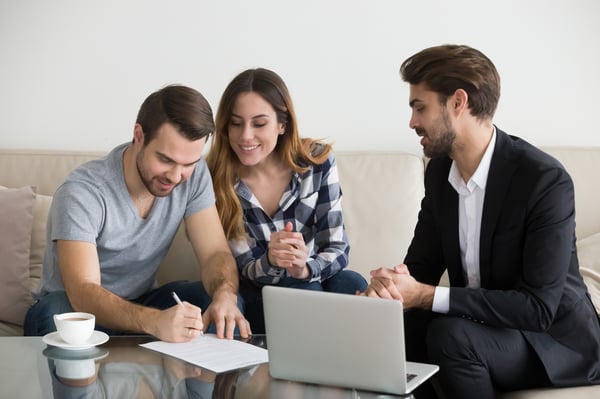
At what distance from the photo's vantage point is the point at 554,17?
3252mm

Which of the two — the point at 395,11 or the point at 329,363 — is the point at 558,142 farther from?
the point at 329,363

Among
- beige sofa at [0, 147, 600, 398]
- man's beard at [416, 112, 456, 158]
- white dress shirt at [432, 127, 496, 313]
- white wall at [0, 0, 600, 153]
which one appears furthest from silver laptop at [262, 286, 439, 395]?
white wall at [0, 0, 600, 153]

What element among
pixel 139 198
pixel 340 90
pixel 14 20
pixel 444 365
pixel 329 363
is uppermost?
pixel 14 20

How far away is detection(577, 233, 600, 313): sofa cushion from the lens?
2756 mm

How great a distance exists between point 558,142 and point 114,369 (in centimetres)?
204

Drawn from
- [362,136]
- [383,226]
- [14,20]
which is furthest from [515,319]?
[14,20]

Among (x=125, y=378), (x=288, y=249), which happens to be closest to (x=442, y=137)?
(x=288, y=249)

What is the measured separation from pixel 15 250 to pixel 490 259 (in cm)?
141

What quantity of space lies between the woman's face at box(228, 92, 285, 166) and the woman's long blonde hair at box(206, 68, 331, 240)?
19mm

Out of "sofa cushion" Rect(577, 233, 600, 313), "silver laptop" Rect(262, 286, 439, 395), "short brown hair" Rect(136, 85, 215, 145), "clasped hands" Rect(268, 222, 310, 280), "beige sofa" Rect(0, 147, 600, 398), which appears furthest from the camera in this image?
"beige sofa" Rect(0, 147, 600, 398)

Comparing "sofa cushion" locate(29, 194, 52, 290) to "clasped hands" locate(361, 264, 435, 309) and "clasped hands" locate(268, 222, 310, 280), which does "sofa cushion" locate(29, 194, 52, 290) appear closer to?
"clasped hands" locate(268, 222, 310, 280)

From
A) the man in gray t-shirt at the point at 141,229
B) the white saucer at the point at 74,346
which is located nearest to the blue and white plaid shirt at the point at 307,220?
the man in gray t-shirt at the point at 141,229

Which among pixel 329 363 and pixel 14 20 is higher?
pixel 14 20

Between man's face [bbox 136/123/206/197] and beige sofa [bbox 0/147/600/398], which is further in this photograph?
beige sofa [bbox 0/147/600/398]
